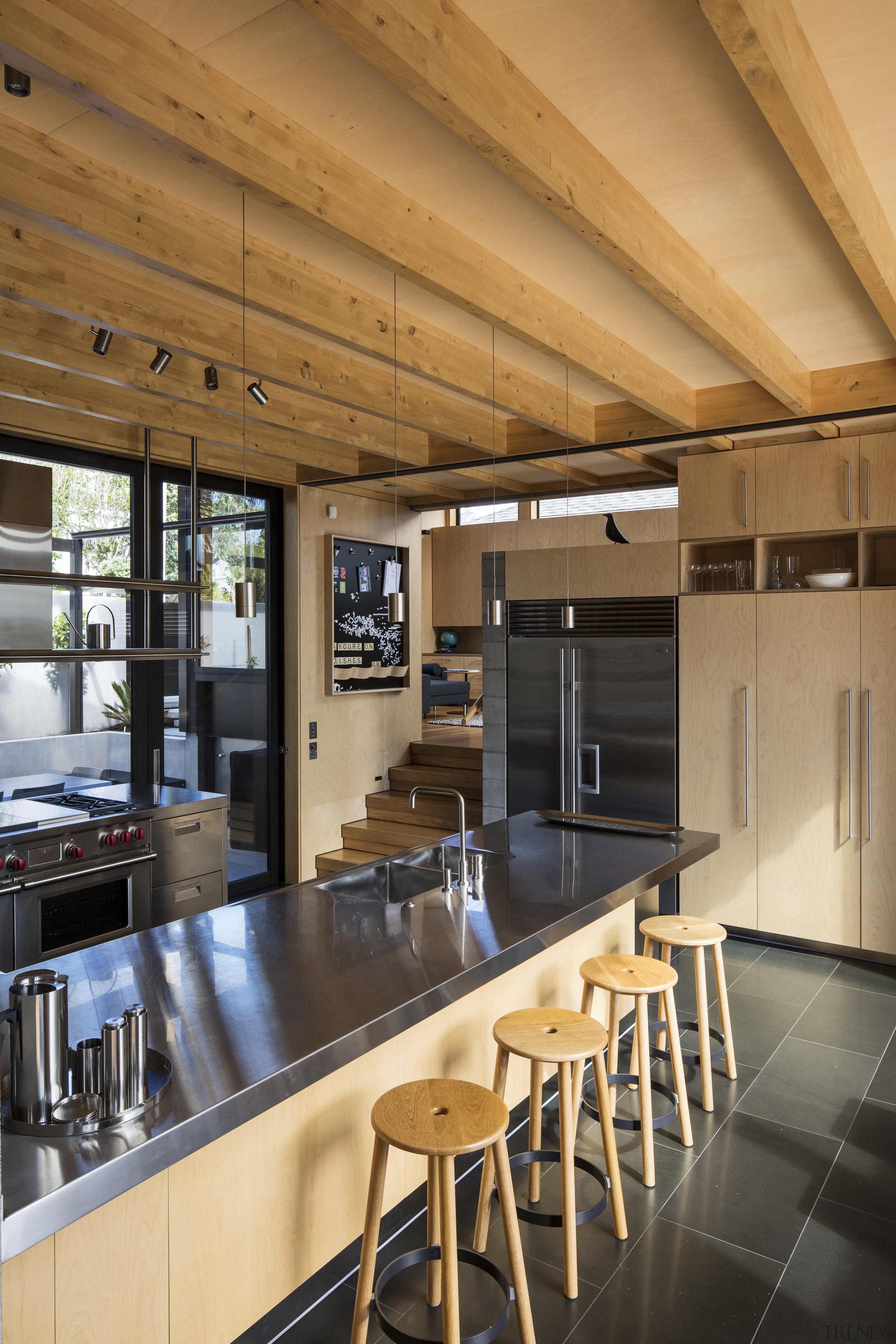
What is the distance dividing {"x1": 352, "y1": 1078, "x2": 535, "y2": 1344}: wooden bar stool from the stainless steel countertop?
20 cm

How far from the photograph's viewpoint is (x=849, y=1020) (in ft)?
13.4

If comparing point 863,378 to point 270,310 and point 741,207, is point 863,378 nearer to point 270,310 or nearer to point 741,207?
point 741,207

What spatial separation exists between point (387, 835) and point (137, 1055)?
15.7 feet

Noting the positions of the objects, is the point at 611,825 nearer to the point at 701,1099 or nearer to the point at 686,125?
the point at 701,1099

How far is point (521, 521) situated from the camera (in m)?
9.20

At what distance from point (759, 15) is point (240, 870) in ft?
17.8

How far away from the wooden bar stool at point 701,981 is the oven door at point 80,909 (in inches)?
88.0

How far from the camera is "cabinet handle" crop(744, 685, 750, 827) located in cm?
507

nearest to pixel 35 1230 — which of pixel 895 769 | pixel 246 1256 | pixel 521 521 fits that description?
pixel 246 1256

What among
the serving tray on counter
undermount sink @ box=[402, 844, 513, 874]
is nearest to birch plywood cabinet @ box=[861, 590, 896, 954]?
the serving tray on counter

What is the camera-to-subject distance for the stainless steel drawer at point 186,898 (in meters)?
4.41

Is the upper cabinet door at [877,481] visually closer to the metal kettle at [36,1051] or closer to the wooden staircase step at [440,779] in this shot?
the wooden staircase step at [440,779]

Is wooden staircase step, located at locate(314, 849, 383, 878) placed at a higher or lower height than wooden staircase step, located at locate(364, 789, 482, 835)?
lower

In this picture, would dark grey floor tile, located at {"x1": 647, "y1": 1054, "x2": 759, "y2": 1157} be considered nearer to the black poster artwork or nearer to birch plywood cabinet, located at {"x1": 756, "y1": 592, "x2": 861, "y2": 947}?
birch plywood cabinet, located at {"x1": 756, "y1": 592, "x2": 861, "y2": 947}
